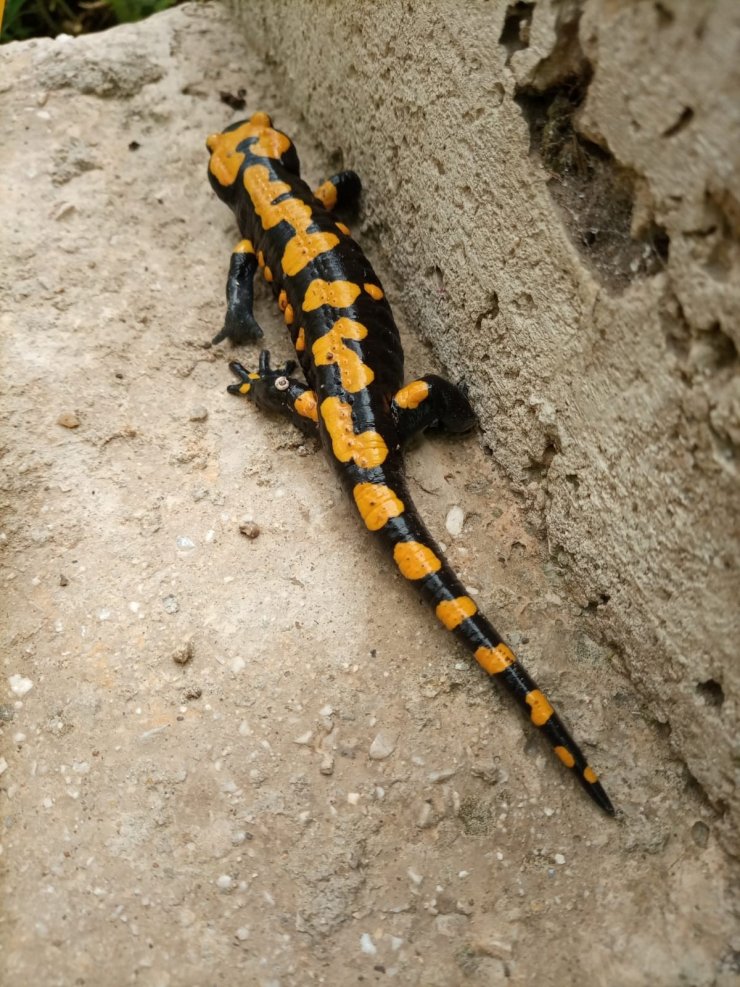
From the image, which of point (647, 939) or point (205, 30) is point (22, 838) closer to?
point (647, 939)

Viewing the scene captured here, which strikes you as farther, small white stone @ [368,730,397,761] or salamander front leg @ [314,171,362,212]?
salamander front leg @ [314,171,362,212]

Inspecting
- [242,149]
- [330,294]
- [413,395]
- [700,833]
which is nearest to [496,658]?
[700,833]

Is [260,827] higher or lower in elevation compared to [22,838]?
higher

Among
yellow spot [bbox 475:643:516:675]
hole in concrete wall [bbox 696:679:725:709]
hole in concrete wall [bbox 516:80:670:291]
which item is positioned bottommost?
yellow spot [bbox 475:643:516:675]

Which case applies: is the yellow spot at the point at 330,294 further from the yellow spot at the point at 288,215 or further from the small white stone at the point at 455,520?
the small white stone at the point at 455,520

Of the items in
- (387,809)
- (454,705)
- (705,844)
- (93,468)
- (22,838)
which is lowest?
(22,838)

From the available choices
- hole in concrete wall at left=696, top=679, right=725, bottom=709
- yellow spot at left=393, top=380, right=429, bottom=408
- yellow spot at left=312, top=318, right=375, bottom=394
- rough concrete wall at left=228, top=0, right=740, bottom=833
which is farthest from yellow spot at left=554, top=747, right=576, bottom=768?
yellow spot at left=312, top=318, right=375, bottom=394

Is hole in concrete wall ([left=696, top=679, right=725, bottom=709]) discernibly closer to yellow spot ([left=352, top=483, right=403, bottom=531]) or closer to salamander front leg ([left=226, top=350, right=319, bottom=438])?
yellow spot ([left=352, top=483, right=403, bottom=531])

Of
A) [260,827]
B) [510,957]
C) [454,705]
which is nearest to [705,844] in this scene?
[510,957]
